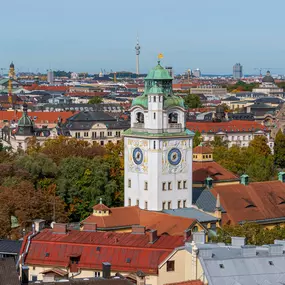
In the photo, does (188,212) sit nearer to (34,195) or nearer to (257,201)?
(257,201)

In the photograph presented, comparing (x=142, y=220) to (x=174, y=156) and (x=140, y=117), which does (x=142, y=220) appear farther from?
(x=140, y=117)

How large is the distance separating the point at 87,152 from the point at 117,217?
39.9 metres

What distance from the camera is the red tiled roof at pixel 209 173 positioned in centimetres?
9777

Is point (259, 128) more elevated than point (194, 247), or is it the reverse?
point (194, 247)

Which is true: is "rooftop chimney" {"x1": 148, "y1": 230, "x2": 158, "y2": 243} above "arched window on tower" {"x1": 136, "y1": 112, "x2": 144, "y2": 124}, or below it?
below

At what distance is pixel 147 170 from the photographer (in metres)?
86.3

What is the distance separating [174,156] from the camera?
86750mm

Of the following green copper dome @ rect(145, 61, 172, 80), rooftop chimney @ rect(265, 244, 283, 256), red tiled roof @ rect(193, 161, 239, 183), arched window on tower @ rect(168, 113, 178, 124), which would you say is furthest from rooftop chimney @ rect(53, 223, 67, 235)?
red tiled roof @ rect(193, 161, 239, 183)

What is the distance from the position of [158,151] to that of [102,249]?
69.9ft

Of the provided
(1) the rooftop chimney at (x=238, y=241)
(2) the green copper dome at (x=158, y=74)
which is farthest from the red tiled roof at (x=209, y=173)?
(1) the rooftop chimney at (x=238, y=241)

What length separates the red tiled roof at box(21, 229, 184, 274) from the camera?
63.4 m

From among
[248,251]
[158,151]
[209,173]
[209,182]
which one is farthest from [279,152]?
[248,251]

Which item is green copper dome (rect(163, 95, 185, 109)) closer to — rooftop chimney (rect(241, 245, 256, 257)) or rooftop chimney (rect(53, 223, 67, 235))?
rooftop chimney (rect(53, 223, 67, 235))

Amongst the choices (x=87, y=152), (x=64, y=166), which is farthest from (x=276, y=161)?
(x=64, y=166)
